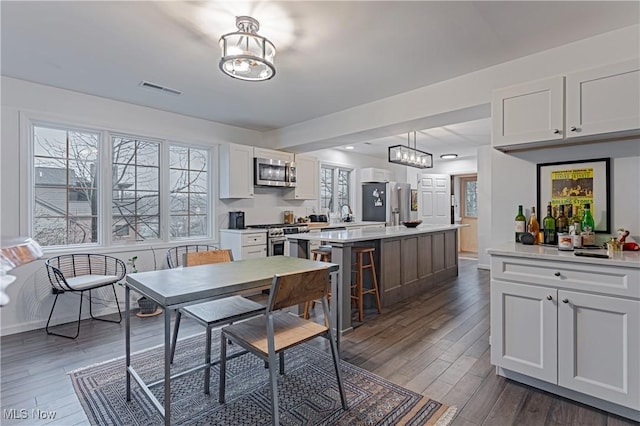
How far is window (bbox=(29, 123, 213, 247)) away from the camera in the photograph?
3.55m

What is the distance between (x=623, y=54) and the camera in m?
2.32

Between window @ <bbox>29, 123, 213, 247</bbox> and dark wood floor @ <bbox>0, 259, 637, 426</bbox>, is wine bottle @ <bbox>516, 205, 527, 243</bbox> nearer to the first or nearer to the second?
dark wood floor @ <bbox>0, 259, 637, 426</bbox>

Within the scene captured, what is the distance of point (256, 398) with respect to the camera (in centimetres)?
212

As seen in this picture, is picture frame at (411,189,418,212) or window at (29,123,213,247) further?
picture frame at (411,189,418,212)

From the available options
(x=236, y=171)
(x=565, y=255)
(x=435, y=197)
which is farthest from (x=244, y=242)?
(x=435, y=197)

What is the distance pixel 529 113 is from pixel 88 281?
432 cm

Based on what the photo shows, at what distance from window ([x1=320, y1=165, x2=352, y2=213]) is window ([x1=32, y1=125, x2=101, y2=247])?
390 centimetres

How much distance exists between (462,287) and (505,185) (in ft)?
8.34

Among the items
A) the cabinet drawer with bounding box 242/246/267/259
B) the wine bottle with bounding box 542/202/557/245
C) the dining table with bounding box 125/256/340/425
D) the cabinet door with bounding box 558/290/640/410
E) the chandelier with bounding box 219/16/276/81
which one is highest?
the chandelier with bounding box 219/16/276/81

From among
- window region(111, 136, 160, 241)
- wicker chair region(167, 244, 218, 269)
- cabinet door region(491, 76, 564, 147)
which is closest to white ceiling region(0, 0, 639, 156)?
cabinet door region(491, 76, 564, 147)

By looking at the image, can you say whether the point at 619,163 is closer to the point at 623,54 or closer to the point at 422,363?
the point at 623,54

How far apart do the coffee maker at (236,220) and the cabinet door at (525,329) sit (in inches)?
140

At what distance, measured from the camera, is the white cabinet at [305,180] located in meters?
5.62

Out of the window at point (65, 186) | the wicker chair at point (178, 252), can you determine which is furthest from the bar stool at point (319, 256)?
the window at point (65, 186)
